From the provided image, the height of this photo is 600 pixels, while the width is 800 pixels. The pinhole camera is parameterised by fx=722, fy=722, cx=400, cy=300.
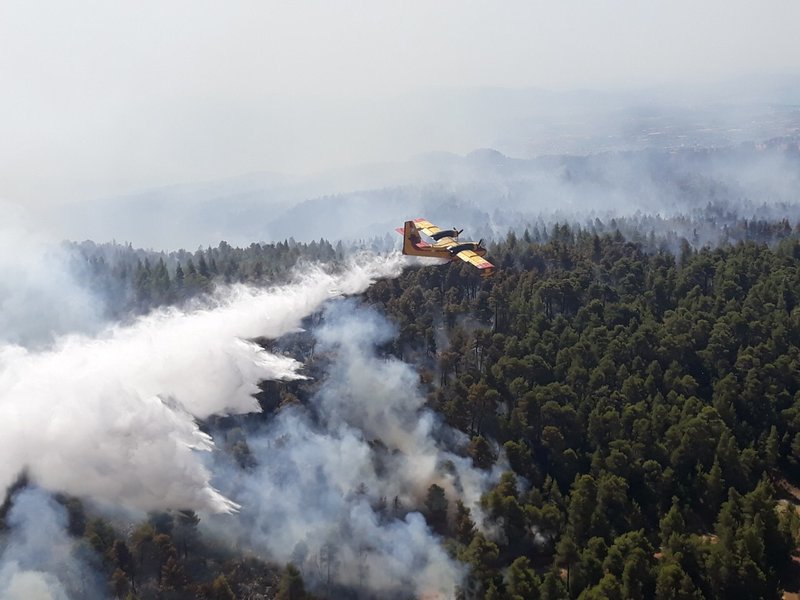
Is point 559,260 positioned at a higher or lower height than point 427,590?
higher

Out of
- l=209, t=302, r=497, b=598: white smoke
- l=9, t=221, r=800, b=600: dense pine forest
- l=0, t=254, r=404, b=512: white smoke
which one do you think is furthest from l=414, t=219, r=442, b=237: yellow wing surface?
l=0, t=254, r=404, b=512: white smoke

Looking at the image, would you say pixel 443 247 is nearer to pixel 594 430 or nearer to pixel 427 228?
pixel 427 228

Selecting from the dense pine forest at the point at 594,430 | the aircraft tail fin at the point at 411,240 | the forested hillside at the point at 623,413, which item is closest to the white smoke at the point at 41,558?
the dense pine forest at the point at 594,430

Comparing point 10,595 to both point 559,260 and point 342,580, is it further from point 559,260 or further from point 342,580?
point 559,260

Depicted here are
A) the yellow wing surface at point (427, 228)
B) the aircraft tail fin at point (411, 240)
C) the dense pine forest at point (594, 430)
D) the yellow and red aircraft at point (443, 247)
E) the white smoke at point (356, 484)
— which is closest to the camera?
the dense pine forest at point (594, 430)

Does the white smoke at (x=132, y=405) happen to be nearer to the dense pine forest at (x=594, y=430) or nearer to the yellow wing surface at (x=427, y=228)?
the dense pine forest at (x=594, y=430)

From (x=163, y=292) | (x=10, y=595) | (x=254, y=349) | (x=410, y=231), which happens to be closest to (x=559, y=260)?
(x=410, y=231)
